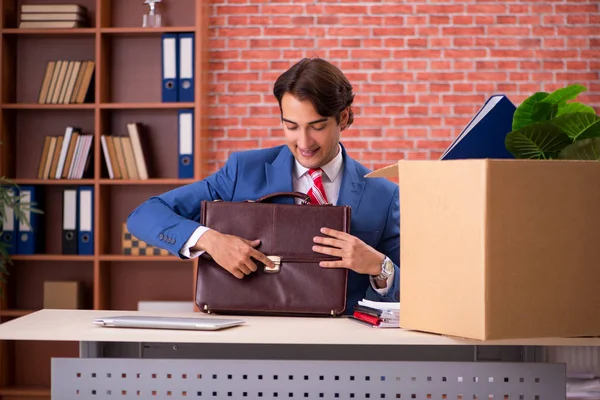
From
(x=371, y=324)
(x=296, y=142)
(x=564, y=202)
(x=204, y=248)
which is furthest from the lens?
(x=296, y=142)

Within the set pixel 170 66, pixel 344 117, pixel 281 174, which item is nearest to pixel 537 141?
pixel 344 117

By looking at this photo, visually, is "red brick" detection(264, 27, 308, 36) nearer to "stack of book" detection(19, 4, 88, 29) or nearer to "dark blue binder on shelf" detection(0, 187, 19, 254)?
"stack of book" detection(19, 4, 88, 29)

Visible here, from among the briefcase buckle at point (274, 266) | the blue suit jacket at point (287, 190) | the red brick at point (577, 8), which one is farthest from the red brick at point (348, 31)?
the briefcase buckle at point (274, 266)

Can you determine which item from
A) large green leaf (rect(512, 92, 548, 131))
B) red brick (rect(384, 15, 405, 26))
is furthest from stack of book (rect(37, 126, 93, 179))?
large green leaf (rect(512, 92, 548, 131))

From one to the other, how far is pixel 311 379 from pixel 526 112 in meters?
0.68

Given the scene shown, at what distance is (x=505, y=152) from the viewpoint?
1.60 metres

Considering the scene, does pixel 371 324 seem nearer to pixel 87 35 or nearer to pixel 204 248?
pixel 204 248

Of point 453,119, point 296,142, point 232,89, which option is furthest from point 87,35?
point 296,142

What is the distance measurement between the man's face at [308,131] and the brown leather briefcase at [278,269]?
25 centimetres

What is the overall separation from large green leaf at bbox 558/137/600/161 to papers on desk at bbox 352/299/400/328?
0.49 m

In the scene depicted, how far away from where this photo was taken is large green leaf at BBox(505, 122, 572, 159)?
1460 millimetres

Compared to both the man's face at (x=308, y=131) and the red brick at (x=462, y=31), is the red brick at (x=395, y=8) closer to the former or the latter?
the red brick at (x=462, y=31)

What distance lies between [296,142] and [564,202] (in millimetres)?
940

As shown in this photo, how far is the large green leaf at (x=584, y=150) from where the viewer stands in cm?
146
